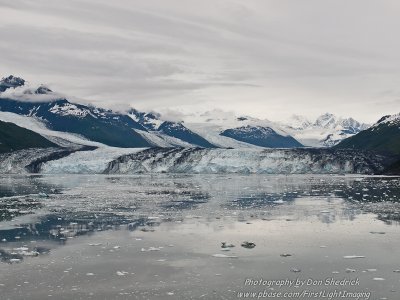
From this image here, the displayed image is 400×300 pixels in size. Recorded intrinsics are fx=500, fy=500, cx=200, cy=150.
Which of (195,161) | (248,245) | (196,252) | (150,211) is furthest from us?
(195,161)

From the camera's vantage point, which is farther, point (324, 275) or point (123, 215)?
point (123, 215)

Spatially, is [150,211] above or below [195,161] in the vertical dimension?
below

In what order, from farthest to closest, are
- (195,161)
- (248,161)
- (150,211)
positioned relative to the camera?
1. (195,161)
2. (248,161)
3. (150,211)

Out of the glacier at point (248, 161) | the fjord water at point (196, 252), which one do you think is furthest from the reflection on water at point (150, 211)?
the glacier at point (248, 161)

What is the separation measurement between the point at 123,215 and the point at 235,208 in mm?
8551

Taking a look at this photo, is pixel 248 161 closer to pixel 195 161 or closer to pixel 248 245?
pixel 195 161

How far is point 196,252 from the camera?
2073 cm

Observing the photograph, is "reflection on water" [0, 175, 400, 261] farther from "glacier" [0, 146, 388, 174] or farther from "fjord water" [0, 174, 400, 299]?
"glacier" [0, 146, 388, 174]

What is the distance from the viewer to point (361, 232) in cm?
2516

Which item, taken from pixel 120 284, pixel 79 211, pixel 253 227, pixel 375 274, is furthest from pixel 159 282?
pixel 79 211

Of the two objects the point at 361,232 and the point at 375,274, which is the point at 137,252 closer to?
the point at 375,274

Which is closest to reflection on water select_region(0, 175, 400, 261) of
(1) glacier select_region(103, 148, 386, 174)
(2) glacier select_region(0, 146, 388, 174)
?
(1) glacier select_region(103, 148, 386, 174)

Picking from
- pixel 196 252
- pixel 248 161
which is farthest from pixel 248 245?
pixel 248 161

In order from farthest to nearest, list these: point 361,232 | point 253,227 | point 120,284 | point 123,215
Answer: point 123,215, point 253,227, point 361,232, point 120,284
